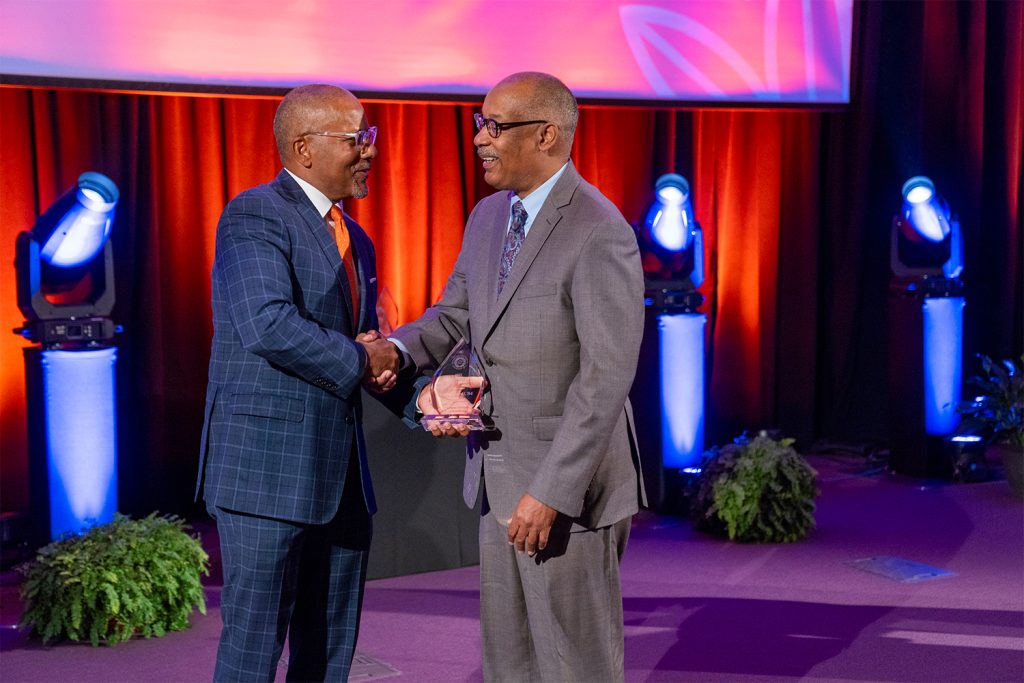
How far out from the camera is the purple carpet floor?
359 cm

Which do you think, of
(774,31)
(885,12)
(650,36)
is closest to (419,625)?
(650,36)

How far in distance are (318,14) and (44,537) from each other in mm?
2634

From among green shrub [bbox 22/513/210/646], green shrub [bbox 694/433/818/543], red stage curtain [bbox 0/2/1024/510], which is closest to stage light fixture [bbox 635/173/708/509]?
green shrub [bbox 694/433/818/543]

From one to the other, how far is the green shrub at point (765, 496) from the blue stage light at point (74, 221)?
2.96 meters

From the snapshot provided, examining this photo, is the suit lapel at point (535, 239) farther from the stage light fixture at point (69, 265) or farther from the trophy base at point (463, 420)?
the stage light fixture at point (69, 265)

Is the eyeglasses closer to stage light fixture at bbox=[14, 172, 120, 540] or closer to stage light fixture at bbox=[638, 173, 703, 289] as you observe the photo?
stage light fixture at bbox=[14, 172, 120, 540]

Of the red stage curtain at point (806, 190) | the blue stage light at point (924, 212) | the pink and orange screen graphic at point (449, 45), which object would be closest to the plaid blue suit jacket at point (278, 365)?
the pink and orange screen graphic at point (449, 45)

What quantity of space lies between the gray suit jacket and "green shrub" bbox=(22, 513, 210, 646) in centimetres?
186

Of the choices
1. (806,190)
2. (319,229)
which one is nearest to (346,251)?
(319,229)

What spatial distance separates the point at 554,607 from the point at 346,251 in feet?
3.00

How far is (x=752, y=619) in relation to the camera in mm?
4098

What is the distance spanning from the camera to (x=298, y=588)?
8.41 ft

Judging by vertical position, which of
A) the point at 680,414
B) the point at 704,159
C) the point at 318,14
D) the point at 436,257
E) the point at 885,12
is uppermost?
the point at 885,12

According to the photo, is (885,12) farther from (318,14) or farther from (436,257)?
(318,14)
